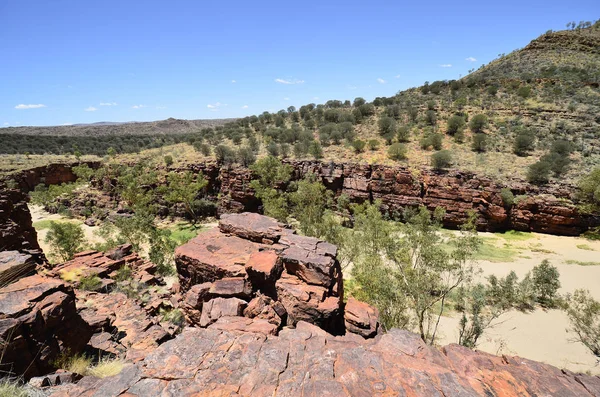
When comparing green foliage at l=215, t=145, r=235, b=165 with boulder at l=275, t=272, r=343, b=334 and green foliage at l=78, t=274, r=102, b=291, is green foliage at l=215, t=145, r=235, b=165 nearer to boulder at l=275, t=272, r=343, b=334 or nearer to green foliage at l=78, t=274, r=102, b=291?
green foliage at l=78, t=274, r=102, b=291

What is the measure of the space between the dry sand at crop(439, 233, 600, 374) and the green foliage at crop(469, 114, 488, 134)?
749 inches

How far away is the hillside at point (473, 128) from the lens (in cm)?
2869

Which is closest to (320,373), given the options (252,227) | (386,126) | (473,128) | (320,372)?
(320,372)

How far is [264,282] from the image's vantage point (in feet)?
35.3

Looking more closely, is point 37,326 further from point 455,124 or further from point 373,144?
point 455,124

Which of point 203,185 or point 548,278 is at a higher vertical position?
point 203,185

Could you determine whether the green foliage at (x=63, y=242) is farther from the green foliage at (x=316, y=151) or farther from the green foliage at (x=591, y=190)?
the green foliage at (x=591, y=190)

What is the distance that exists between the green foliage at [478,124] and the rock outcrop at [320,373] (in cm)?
3465

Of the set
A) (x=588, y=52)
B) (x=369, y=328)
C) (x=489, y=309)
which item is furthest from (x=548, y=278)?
(x=588, y=52)

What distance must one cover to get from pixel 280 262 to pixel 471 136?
33.1 meters

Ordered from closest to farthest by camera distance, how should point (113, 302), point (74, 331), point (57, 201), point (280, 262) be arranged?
point (74, 331), point (280, 262), point (113, 302), point (57, 201)

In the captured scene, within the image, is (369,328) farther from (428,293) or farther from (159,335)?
(159,335)

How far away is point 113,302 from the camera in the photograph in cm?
1209

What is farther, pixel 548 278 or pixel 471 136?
pixel 471 136
